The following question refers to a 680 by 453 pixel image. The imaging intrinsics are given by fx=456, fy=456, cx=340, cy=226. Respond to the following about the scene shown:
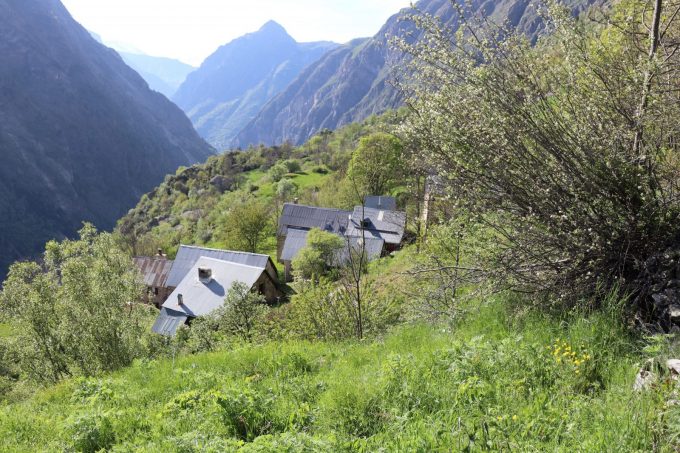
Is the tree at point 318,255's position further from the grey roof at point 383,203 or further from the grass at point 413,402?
the grass at point 413,402

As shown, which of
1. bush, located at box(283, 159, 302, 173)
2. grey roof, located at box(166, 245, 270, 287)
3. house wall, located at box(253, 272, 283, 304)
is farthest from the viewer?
bush, located at box(283, 159, 302, 173)

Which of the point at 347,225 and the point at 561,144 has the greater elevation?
the point at 561,144

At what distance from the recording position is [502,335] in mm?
5832

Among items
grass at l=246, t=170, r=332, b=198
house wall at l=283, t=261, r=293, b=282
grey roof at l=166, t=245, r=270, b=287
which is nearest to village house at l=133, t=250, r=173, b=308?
grey roof at l=166, t=245, r=270, b=287

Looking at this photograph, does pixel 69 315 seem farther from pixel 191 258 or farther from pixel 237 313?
pixel 191 258

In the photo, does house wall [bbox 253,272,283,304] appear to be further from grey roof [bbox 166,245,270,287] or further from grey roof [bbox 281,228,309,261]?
grey roof [bbox 281,228,309,261]

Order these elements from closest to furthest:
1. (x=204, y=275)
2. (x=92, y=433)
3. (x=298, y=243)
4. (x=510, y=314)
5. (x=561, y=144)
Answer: (x=92, y=433) → (x=561, y=144) → (x=510, y=314) → (x=204, y=275) → (x=298, y=243)

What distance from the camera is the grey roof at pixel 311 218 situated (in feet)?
176

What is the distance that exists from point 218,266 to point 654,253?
38.7 m

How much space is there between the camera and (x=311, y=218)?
2165 inches

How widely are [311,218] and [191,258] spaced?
14510mm

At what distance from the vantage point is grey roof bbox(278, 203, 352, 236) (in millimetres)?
53781

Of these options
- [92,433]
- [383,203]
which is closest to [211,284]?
[383,203]

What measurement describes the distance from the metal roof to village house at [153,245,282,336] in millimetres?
8675
